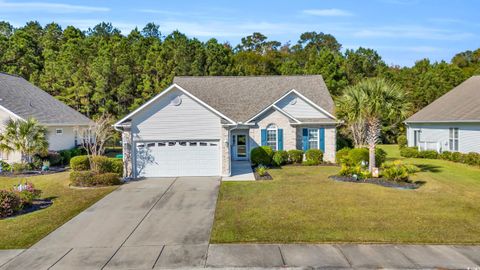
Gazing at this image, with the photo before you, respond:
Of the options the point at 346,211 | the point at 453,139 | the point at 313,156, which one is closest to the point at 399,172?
the point at 346,211

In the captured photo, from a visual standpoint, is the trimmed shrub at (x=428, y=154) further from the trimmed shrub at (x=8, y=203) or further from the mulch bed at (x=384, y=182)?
the trimmed shrub at (x=8, y=203)

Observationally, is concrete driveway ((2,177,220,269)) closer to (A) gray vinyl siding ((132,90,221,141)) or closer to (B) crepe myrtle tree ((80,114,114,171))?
(A) gray vinyl siding ((132,90,221,141))

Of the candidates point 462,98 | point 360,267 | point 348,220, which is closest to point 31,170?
point 348,220

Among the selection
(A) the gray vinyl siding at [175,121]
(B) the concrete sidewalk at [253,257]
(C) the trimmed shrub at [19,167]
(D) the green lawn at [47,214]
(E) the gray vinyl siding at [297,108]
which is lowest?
(B) the concrete sidewalk at [253,257]

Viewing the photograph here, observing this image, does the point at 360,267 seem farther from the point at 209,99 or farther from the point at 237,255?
the point at 209,99

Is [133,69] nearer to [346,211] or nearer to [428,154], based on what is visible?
[428,154]

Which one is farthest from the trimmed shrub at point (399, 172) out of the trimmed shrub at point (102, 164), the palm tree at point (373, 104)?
the trimmed shrub at point (102, 164)

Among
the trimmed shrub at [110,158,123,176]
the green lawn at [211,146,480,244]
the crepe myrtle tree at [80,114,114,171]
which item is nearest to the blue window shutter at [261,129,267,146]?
the green lawn at [211,146,480,244]
